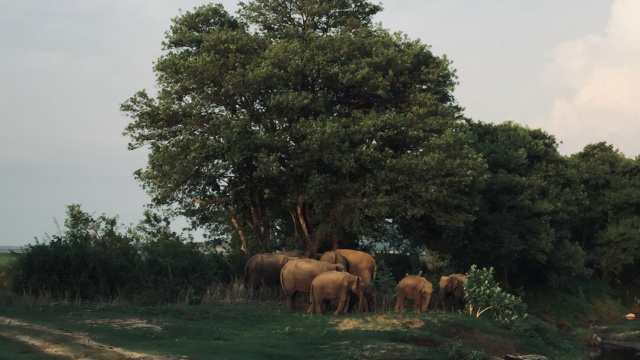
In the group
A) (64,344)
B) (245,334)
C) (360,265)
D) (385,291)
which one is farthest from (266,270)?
(64,344)

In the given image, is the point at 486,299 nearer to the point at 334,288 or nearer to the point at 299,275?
the point at 334,288

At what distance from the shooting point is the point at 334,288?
24844mm

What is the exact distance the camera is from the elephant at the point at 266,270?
28.6 meters

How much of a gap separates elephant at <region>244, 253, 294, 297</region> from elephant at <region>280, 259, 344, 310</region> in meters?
1.83

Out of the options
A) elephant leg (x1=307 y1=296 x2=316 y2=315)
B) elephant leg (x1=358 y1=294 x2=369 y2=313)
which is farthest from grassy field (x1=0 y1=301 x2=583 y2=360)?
elephant leg (x1=358 y1=294 x2=369 y2=313)

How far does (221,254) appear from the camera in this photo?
105 feet

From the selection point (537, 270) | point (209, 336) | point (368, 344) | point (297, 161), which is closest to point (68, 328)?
point (209, 336)

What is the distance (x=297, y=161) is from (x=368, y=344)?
14045 millimetres

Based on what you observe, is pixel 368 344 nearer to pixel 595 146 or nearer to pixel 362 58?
pixel 362 58

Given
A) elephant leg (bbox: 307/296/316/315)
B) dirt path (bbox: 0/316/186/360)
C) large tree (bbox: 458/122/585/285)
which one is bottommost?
dirt path (bbox: 0/316/186/360)

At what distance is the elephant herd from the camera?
25.0 m

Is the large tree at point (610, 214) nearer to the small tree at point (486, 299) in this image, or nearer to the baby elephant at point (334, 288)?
the small tree at point (486, 299)

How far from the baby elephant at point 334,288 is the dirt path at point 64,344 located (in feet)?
28.5

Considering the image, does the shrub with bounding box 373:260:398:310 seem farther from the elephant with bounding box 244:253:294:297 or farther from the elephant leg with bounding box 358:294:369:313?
the elephant with bounding box 244:253:294:297
